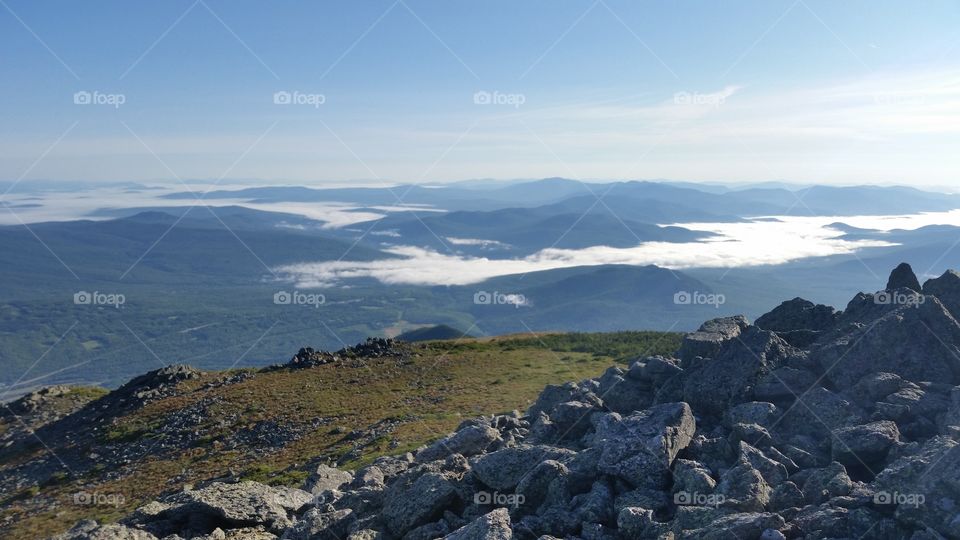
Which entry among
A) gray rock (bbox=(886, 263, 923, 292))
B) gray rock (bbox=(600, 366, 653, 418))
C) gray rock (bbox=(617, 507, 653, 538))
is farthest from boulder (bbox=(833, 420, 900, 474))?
gray rock (bbox=(886, 263, 923, 292))

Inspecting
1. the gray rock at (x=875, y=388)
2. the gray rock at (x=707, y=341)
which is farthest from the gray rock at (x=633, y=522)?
the gray rock at (x=707, y=341)

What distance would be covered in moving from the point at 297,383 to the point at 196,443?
33.2ft

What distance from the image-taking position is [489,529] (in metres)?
14.3

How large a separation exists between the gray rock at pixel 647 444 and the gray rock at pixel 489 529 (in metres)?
3.43

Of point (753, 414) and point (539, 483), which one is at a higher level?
point (753, 414)

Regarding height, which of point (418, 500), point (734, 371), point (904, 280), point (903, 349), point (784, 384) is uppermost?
point (904, 280)

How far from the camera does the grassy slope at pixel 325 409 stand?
103 ft

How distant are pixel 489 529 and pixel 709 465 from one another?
21.3ft

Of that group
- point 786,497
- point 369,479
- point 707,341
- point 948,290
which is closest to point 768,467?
point 786,497

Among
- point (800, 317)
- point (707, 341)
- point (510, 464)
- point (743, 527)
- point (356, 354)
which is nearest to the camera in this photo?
point (743, 527)

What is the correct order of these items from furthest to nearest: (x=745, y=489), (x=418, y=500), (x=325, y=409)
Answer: (x=325, y=409), (x=418, y=500), (x=745, y=489)

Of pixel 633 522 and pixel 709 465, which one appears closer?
pixel 633 522

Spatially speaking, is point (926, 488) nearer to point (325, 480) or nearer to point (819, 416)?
point (819, 416)

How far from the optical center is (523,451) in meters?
18.8
